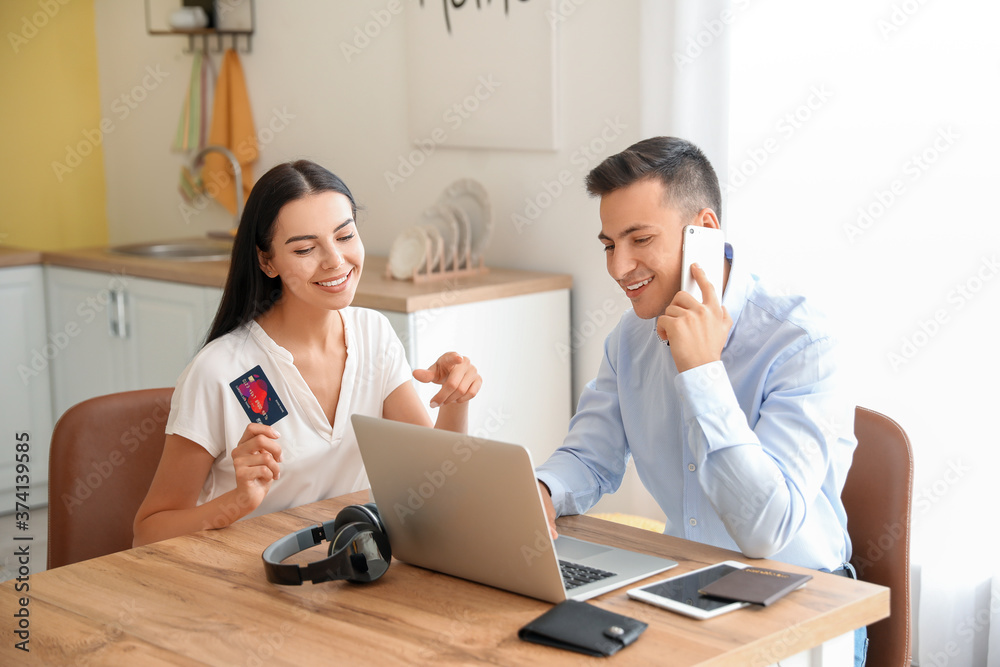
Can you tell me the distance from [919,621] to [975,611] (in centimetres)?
13

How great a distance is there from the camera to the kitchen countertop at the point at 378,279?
112 inches

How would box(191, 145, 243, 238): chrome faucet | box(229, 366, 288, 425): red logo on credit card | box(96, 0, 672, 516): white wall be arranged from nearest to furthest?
box(229, 366, 288, 425): red logo on credit card, box(96, 0, 672, 516): white wall, box(191, 145, 243, 238): chrome faucet

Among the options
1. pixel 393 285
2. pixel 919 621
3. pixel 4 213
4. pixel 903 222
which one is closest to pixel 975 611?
pixel 919 621

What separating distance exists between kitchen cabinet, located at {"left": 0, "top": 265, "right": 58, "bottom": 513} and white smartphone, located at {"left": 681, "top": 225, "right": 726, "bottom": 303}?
2.96m

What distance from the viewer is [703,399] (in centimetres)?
142

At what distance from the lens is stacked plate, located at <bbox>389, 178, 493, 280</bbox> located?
309 cm

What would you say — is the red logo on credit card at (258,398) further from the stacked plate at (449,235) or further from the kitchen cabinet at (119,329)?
the kitchen cabinet at (119,329)

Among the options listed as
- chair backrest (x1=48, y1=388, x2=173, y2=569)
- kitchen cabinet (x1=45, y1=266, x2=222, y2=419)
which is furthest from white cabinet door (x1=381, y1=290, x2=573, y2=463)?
chair backrest (x1=48, y1=388, x2=173, y2=569)

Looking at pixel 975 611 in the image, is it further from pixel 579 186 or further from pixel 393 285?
pixel 393 285

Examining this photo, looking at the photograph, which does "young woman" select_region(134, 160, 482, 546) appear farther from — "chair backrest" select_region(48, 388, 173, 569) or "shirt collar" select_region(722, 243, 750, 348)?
"shirt collar" select_region(722, 243, 750, 348)

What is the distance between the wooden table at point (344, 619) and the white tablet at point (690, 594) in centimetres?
1

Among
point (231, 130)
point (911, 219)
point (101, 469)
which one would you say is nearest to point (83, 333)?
point (231, 130)

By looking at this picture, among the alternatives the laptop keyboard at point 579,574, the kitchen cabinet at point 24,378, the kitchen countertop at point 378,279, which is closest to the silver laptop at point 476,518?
the laptop keyboard at point 579,574

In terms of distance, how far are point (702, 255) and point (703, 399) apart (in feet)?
0.83
